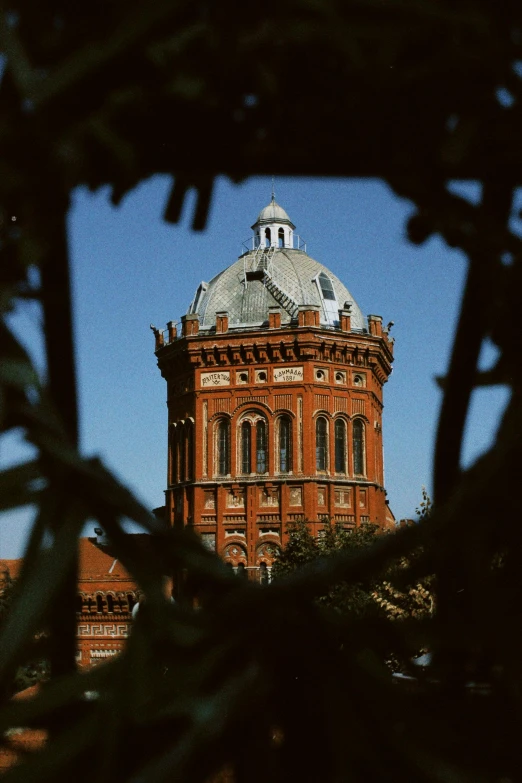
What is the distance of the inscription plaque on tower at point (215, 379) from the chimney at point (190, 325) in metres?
1.78

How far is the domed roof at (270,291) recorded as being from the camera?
136 feet

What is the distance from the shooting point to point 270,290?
41.7 m

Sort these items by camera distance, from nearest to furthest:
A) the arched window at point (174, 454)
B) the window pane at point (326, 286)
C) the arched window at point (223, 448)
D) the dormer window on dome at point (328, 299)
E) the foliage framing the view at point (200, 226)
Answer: the foliage framing the view at point (200, 226) < the arched window at point (223, 448) < the dormer window on dome at point (328, 299) < the arched window at point (174, 454) < the window pane at point (326, 286)

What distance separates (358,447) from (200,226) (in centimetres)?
3932

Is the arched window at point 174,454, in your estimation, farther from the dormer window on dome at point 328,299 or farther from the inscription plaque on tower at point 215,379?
the dormer window on dome at point 328,299

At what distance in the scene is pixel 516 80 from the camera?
1.58 meters

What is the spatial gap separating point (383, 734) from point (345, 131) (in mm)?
944

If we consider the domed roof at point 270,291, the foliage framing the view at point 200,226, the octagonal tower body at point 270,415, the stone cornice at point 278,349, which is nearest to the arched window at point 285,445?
the octagonal tower body at point 270,415

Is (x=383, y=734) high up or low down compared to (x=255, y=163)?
down

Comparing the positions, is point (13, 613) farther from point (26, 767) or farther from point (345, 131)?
point (345, 131)

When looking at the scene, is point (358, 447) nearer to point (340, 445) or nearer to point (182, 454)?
point (340, 445)

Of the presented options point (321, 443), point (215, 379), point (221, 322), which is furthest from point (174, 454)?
point (321, 443)

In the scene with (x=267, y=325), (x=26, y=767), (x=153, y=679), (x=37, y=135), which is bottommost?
(x=26, y=767)

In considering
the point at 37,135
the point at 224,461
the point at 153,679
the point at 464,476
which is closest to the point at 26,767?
the point at 153,679
